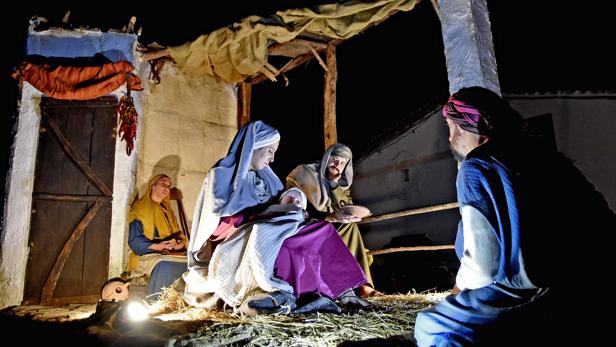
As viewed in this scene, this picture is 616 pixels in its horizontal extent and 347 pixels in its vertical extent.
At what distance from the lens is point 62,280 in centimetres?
554

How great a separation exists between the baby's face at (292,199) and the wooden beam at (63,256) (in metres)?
2.92

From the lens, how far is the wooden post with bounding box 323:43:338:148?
22.5ft

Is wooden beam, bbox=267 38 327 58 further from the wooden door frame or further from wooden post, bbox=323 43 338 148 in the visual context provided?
the wooden door frame

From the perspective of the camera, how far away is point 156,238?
5.85 meters

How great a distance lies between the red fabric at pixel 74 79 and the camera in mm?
5637

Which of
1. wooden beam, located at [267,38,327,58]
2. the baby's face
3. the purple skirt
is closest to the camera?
the purple skirt

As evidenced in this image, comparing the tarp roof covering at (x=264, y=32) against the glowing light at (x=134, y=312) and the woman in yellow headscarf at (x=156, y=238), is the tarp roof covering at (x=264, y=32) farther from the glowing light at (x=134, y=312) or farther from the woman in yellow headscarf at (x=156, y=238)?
the glowing light at (x=134, y=312)

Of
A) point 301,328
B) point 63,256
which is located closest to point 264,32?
point 63,256

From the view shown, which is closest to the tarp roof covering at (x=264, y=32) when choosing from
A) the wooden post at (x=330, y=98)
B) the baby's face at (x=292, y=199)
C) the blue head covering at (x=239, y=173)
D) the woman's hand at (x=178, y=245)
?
the wooden post at (x=330, y=98)

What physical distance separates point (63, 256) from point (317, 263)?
357 centimetres

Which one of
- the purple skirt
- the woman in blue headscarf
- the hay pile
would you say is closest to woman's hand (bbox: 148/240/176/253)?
the woman in blue headscarf

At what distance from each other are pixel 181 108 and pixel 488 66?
194 inches

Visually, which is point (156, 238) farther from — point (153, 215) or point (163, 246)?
point (153, 215)

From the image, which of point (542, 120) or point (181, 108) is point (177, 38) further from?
point (542, 120)
